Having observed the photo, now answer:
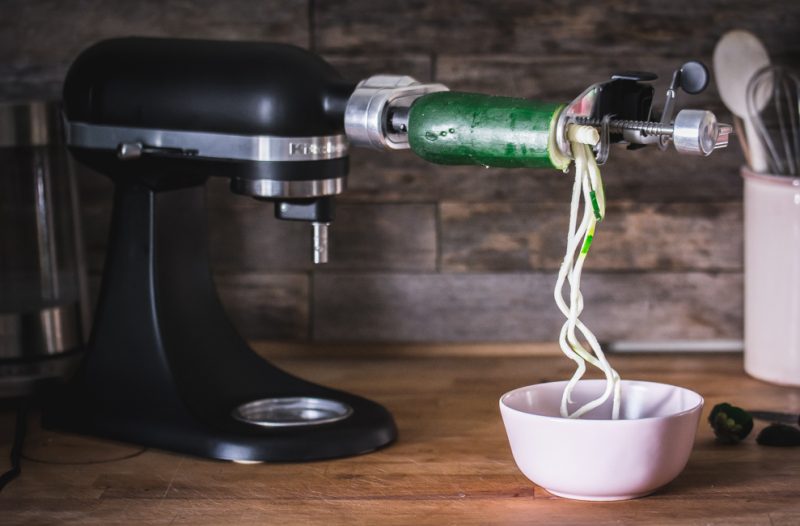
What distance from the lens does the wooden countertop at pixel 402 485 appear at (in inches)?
35.7

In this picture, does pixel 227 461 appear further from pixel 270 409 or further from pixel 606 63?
pixel 606 63

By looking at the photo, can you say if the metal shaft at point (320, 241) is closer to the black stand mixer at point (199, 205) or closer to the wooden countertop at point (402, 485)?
the black stand mixer at point (199, 205)

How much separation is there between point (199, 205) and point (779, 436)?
22.0 inches

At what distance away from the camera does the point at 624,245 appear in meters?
1.40

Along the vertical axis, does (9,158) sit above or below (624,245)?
above

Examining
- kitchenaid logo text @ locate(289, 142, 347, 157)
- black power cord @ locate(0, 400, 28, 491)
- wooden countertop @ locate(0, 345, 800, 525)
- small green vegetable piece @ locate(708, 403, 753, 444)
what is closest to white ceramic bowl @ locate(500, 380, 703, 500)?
wooden countertop @ locate(0, 345, 800, 525)

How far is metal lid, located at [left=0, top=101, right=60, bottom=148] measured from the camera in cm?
120

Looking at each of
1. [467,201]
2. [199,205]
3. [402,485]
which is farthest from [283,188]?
[467,201]

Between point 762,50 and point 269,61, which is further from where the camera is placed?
point 762,50

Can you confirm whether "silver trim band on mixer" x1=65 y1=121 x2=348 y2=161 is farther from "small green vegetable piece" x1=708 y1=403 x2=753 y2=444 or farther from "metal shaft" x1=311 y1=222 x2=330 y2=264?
"small green vegetable piece" x1=708 y1=403 x2=753 y2=444

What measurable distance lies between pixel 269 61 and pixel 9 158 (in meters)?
0.38

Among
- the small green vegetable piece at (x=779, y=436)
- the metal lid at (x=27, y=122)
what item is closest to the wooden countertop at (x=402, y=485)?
the small green vegetable piece at (x=779, y=436)

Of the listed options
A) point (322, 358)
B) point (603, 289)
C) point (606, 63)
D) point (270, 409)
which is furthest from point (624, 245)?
point (270, 409)

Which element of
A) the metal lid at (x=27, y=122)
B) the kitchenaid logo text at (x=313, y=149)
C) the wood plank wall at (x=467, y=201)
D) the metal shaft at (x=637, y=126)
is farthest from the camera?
the wood plank wall at (x=467, y=201)
